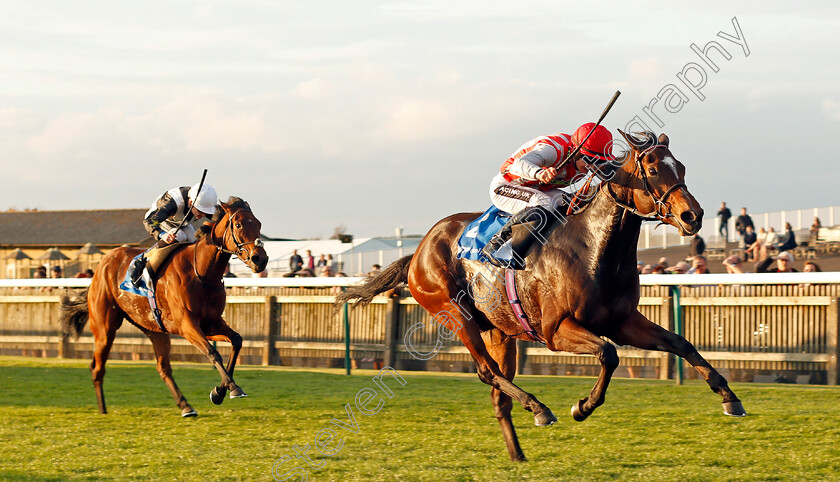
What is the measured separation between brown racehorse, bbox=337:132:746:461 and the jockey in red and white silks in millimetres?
99

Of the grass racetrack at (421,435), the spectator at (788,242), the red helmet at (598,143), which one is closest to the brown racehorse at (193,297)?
the grass racetrack at (421,435)

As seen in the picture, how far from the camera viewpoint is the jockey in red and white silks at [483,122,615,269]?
4.73 metres

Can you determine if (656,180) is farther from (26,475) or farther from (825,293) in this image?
(825,293)

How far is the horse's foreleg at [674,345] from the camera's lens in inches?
158

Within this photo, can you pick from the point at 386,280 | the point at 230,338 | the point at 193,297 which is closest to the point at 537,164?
the point at 386,280

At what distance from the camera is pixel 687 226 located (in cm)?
389

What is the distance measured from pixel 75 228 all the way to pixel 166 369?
34.5 meters

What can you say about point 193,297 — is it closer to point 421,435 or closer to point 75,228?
point 421,435

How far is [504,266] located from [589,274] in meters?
0.58

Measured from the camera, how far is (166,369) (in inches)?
288

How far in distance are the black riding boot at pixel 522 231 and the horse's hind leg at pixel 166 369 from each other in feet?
10.0

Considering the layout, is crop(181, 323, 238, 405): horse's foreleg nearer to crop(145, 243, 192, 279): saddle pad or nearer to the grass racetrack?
the grass racetrack

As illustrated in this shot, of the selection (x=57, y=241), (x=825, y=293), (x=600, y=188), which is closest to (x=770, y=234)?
(x=825, y=293)

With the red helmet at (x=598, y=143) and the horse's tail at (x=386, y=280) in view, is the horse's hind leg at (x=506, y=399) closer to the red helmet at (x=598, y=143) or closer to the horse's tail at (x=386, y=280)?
the horse's tail at (x=386, y=280)
